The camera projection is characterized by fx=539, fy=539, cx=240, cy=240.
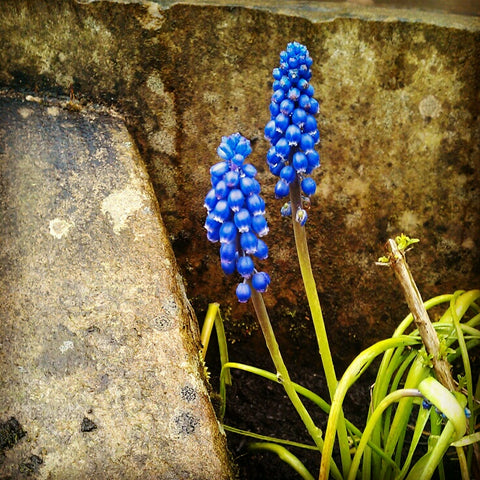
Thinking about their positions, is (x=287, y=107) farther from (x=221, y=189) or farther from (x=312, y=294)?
(x=312, y=294)

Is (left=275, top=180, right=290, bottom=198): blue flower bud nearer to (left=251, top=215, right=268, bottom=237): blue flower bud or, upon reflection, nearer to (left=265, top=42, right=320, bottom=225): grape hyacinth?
(left=265, top=42, right=320, bottom=225): grape hyacinth

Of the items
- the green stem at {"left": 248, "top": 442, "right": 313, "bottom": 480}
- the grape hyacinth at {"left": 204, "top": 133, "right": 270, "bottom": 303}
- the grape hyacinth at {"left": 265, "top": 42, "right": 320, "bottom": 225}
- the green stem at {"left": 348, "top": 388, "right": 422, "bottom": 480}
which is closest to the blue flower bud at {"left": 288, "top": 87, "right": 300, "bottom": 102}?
the grape hyacinth at {"left": 265, "top": 42, "right": 320, "bottom": 225}

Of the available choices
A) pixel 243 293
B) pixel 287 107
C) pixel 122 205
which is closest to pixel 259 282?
pixel 243 293

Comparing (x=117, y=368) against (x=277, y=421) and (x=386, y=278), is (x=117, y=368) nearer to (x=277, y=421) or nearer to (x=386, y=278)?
(x=277, y=421)

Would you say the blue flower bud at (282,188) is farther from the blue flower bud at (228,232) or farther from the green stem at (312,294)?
the blue flower bud at (228,232)

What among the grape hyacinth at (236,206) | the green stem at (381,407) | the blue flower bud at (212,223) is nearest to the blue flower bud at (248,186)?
the grape hyacinth at (236,206)

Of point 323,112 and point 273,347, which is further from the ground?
point 323,112

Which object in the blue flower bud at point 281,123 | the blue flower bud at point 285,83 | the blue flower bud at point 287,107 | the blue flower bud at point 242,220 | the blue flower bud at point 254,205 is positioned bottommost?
the blue flower bud at point 242,220

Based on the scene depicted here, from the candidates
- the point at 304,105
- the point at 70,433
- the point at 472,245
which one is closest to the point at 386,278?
the point at 472,245

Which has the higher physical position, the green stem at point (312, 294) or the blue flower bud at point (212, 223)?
the blue flower bud at point (212, 223)
